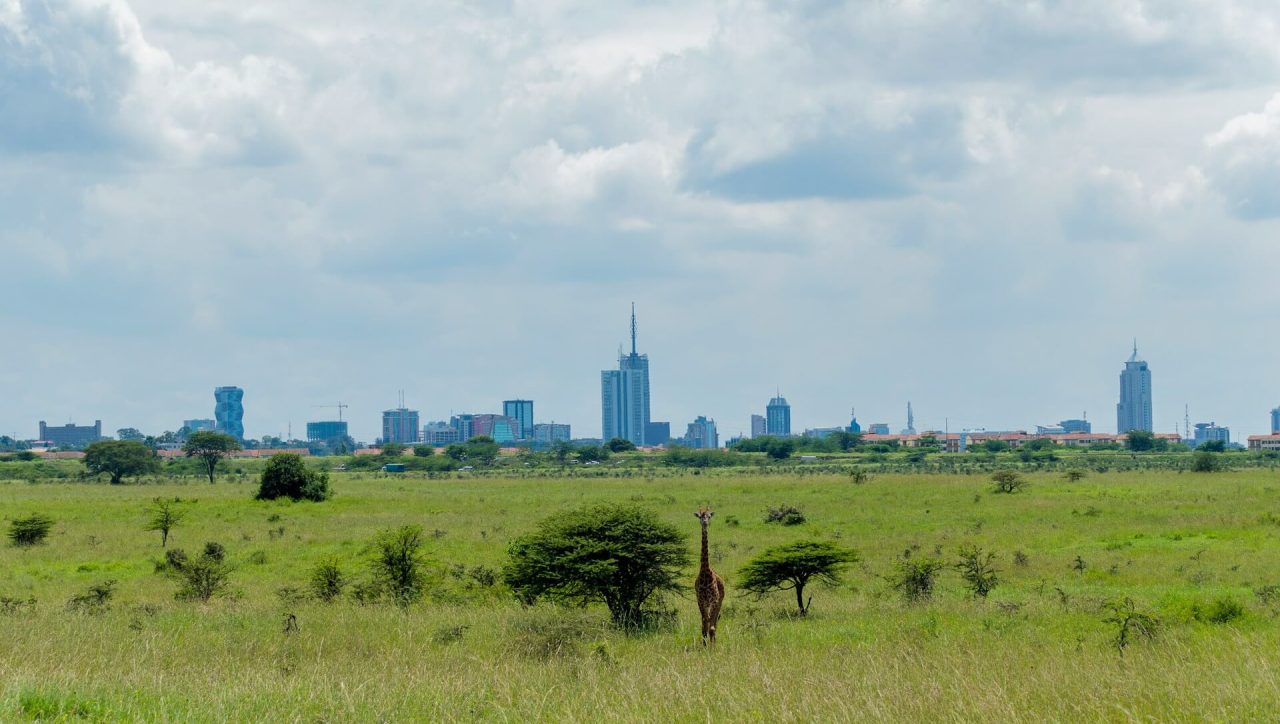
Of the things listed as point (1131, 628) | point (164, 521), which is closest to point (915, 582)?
point (1131, 628)

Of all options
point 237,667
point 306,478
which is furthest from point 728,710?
point 306,478

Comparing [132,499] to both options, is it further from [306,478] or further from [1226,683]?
[1226,683]

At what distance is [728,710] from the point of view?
343 inches

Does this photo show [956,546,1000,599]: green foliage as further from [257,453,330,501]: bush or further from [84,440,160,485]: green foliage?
[84,440,160,485]: green foliage

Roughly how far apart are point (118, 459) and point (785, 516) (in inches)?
2846

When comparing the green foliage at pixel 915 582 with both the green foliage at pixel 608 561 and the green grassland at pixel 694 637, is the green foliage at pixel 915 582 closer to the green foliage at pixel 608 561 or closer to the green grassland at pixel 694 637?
the green grassland at pixel 694 637

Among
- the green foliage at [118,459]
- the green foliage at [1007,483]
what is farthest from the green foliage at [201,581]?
the green foliage at [118,459]

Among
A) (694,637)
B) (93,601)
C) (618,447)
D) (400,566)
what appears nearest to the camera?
(694,637)

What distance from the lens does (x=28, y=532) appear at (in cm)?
3669

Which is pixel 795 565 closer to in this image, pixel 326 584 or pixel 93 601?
pixel 326 584

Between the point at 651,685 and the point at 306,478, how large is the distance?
165 feet

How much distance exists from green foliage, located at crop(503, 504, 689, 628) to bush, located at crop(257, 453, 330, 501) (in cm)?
3868

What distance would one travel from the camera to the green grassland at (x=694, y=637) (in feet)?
29.2

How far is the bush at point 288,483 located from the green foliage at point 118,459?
42.9 meters
